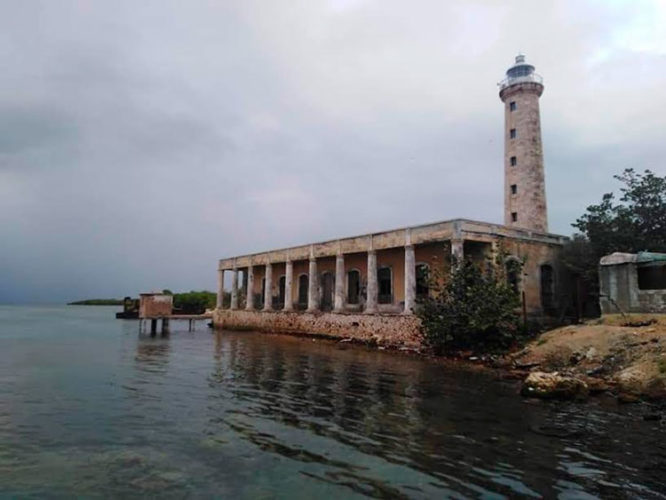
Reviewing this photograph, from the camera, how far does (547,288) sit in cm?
2288

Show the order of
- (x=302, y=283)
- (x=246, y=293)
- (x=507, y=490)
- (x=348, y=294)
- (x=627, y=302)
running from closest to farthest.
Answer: (x=507, y=490) → (x=627, y=302) → (x=348, y=294) → (x=302, y=283) → (x=246, y=293)

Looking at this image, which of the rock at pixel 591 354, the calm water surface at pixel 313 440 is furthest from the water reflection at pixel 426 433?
the rock at pixel 591 354

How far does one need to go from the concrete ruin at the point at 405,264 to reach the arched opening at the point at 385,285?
57mm

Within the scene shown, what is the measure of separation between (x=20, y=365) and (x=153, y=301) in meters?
20.4

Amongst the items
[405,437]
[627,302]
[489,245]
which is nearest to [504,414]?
[405,437]

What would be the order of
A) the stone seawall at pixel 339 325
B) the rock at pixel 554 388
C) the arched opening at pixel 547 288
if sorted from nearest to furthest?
the rock at pixel 554 388 < the stone seawall at pixel 339 325 < the arched opening at pixel 547 288

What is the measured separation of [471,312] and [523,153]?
1590 centimetres

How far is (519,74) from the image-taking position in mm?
30312

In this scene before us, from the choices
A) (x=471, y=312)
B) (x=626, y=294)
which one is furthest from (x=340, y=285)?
(x=626, y=294)

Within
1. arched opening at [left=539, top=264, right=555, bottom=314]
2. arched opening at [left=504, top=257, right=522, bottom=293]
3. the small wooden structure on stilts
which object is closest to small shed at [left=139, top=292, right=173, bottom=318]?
the small wooden structure on stilts

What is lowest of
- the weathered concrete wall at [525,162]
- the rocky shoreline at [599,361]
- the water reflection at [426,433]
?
the water reflection at [426,433]

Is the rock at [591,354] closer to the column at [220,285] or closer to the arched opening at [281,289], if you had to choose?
the arched opening at [281,289]

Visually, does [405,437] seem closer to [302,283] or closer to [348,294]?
[348,294]

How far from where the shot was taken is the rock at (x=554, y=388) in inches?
404
